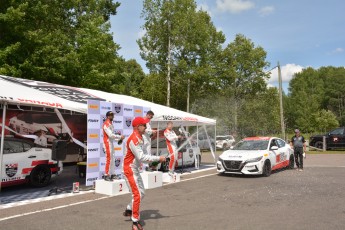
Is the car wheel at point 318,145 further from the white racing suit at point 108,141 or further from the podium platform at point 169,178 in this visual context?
the white racing suit at point 108,141

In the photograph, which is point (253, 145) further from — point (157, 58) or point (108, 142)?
point (157, 58)

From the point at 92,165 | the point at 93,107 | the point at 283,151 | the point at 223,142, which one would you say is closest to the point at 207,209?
the point at 92,165

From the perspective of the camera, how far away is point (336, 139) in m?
26.8

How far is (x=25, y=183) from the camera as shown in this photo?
1075 centimetres

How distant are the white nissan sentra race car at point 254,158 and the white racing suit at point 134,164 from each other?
7066 millimetres

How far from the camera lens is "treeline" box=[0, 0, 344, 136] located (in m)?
19.6

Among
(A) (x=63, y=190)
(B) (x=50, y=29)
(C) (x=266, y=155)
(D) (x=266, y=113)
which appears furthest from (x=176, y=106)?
(A) (x=63, y=190)

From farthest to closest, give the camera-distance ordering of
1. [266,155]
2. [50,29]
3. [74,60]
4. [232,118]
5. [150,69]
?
[232,118] → [150,69] → [50,29] → [74,60] → [266,155]

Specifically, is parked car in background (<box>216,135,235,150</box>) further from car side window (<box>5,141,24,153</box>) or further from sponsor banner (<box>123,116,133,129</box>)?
car side window (<box>5,141,24,153</box>)

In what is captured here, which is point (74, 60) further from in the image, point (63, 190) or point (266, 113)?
point (266, 113)

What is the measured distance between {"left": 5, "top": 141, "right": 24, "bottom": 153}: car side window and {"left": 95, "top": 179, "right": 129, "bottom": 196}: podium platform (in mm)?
2537

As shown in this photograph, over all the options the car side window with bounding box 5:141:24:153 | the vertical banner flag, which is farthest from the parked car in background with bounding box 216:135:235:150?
the car side window with bounding box 5:141:24:153

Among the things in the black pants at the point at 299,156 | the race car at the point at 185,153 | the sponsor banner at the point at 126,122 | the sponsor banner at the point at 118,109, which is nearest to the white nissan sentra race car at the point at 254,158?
the black pants at the point at 299,156

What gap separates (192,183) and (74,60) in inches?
528
